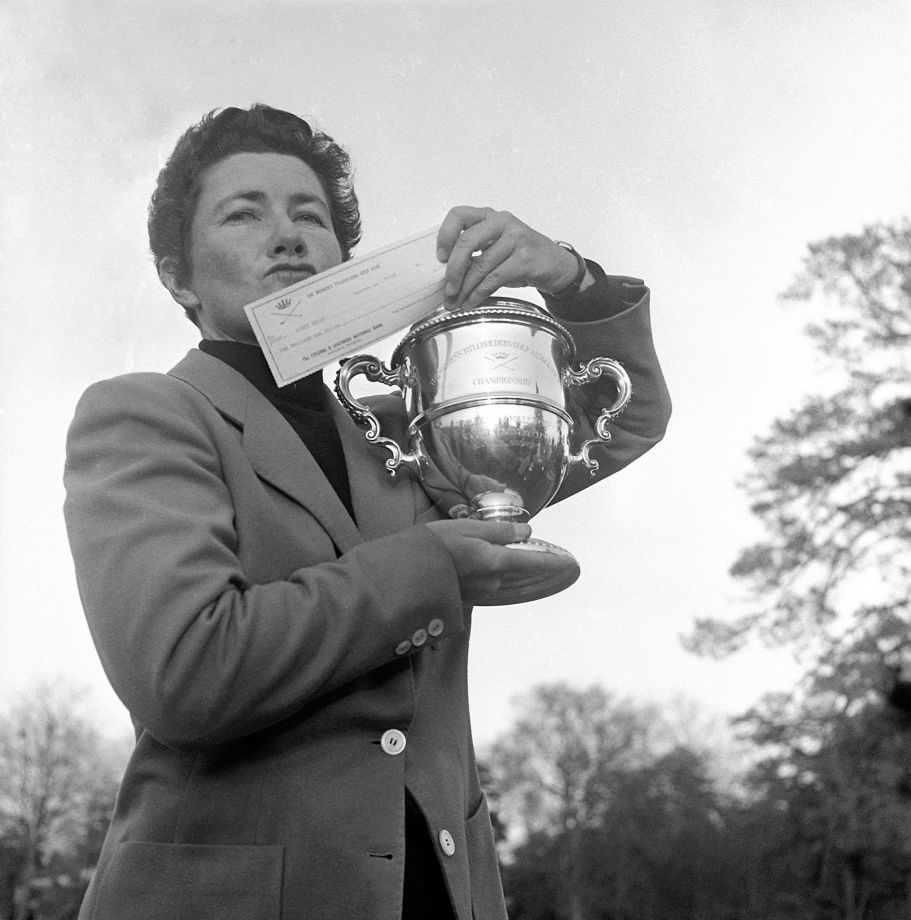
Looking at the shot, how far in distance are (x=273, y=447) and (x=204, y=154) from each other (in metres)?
0.62

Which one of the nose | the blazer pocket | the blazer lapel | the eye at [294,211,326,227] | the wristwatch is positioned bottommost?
the blazer pocket

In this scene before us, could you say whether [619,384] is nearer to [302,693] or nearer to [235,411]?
[235,411]

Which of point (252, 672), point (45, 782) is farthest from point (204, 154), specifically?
point (45, 782)

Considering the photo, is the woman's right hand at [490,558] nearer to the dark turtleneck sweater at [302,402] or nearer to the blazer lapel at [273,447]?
the blazer lapel at [273,447]

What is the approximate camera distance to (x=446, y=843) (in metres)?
1.21

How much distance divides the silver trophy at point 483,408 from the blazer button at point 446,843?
404 mm

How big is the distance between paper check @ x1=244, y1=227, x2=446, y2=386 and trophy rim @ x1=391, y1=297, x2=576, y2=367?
25 millimetres

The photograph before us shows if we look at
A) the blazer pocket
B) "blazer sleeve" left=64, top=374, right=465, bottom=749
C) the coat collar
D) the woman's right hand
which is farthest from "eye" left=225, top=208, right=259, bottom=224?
the blazer pocket

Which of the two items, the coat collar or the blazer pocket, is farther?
the coat collar

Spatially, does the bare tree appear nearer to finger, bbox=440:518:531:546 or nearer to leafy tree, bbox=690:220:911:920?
leafy tree, bbox=690:220:911:920

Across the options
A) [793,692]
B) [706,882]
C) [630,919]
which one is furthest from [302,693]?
[630,919]

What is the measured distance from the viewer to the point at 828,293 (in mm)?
12008

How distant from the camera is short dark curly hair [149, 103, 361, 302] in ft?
5.73

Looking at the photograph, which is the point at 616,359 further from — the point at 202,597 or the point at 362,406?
the point at 202,597
